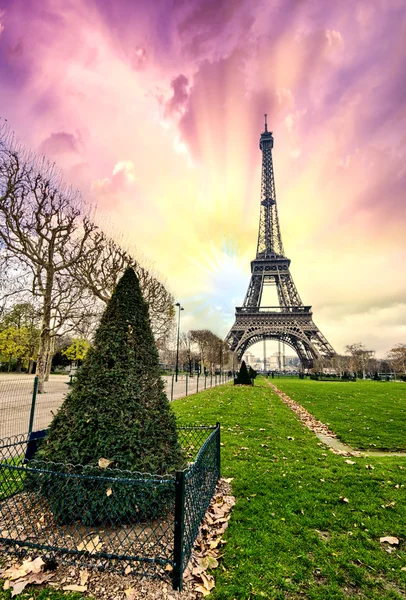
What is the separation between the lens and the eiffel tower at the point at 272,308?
167ft

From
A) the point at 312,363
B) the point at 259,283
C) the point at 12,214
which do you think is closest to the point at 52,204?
the point at 12,214

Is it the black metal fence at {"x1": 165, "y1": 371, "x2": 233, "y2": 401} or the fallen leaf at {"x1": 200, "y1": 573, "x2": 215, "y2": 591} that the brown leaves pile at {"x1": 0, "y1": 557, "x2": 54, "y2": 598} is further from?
the black metal fence at {"x1": 165, "y1": 371, "x2": 233, "y2": 401}

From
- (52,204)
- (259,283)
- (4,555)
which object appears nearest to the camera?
(4,555)

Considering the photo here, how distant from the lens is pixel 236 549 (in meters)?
3.19

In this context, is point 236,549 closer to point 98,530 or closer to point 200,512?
point 200,512

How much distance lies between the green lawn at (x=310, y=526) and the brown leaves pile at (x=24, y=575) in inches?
62.9

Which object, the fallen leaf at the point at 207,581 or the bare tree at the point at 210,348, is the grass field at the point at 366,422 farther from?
the bare tree at the point at 210,348

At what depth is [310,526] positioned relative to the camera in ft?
12.2

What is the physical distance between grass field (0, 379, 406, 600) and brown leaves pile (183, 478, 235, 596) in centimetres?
10

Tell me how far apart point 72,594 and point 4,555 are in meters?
1.00

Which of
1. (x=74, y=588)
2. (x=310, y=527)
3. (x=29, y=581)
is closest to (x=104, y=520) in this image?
(x=74, y=588)

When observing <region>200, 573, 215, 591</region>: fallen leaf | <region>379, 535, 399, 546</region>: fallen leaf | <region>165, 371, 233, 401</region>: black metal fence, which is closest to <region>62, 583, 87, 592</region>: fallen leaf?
<region>200, 573, 215, 591</region>: fallen leaf

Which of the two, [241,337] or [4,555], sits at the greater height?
[241,337]

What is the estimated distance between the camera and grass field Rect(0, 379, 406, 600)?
272 centimetres
